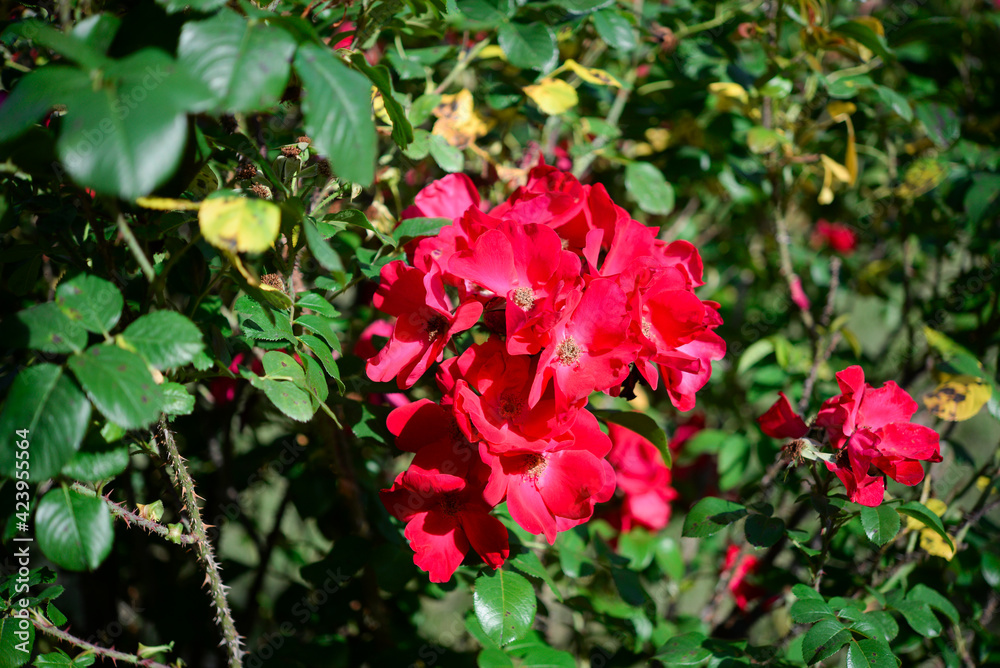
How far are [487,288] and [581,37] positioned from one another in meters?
1.15

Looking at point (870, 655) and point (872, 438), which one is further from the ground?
point (872, 438)

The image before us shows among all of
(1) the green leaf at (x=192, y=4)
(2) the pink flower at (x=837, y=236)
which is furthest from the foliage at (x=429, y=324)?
(2) the pink flower at (x=837, y=236)

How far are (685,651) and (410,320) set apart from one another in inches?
30.6

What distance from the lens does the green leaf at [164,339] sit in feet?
2.38

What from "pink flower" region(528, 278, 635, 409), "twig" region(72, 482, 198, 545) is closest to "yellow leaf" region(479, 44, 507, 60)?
"pink flower" region(528, 278, 635, 409)

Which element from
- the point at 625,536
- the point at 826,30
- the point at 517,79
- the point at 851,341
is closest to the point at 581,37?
the point at 517,79

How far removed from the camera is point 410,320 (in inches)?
38.8

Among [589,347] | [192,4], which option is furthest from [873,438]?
[192,4]

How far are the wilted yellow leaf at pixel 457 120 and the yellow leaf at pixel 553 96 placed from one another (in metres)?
0.14

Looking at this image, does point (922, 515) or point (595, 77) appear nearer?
point (922, 515)

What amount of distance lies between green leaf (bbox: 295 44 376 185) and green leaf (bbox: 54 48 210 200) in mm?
109

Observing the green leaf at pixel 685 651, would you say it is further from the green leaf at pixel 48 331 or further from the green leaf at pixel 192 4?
the green leaf at pixel 192 4

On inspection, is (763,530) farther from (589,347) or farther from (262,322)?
(262,322)

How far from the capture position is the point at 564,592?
159 centimetres
